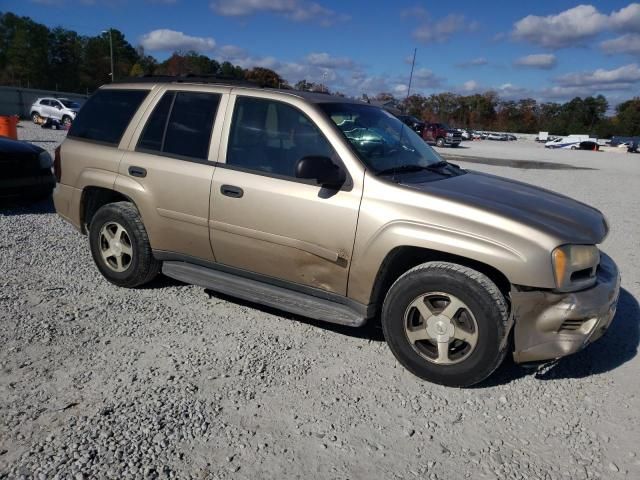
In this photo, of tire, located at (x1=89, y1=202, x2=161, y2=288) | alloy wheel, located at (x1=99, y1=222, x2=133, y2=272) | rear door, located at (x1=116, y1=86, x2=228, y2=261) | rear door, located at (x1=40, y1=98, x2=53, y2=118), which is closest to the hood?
rear door, located at (x1=116, y1=86, x2=228, y2=261)

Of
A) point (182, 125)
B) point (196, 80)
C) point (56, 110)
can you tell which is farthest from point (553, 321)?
point (56, 110)

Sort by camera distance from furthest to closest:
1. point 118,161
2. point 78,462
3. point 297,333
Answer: point 118,161 → point 297,333 → point 78,462

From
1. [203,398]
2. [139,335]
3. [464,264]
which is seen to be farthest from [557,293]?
[139,335]

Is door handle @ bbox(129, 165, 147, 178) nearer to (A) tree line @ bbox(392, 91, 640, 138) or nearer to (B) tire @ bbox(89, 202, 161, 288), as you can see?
(B) tire @ bbox(89, 202, 161, 288)

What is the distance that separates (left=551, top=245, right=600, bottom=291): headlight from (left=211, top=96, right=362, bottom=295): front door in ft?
4.21

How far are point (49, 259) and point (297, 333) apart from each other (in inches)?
121

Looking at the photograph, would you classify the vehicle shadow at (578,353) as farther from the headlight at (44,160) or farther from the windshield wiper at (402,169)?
the headlight at (44,160)

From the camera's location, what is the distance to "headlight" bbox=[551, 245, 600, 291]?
117 inches

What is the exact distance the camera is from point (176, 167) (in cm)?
409

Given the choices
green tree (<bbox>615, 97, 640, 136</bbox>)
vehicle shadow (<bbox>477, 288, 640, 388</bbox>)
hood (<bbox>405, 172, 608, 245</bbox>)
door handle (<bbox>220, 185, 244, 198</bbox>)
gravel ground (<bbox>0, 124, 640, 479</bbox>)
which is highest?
green tree (<bbox>615, 97, 640, 136</bbox>)

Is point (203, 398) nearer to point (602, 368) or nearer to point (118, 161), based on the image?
point (118, 161)

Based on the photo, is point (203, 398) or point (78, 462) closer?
point (78, 462)

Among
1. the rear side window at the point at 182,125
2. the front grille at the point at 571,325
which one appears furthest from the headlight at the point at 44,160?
the front grille at the point at 571,325

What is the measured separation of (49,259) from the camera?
5.31 metres
